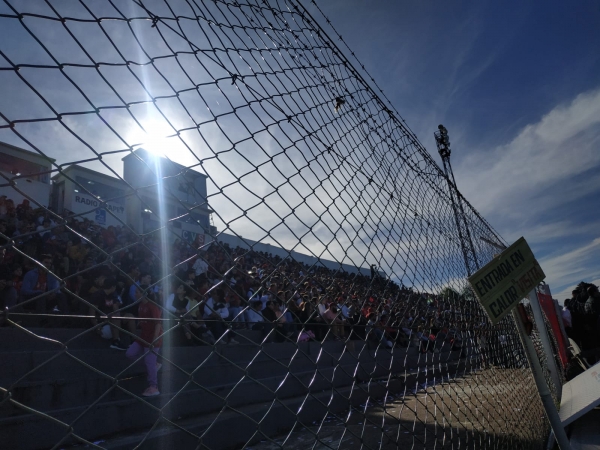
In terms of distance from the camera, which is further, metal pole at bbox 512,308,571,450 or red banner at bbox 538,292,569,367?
red banner at bbox 538,292,569,367

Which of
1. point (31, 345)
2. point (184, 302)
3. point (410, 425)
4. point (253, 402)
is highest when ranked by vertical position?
point (184, 302)

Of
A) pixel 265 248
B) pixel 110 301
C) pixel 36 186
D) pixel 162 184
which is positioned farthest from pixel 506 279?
pixel 265 248

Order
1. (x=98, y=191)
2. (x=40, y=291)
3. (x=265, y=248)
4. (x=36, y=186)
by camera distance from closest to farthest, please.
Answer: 1. (x=98, y=191)
2. (x=36, y=186)
3. (x=40, y=291)
4. (x=265, y=248)

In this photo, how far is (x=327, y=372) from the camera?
23.8 feet

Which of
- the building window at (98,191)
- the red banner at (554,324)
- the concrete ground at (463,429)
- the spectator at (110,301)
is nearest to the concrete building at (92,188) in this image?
the building window at (98,191)

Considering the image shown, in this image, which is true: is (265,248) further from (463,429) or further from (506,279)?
(506,279)

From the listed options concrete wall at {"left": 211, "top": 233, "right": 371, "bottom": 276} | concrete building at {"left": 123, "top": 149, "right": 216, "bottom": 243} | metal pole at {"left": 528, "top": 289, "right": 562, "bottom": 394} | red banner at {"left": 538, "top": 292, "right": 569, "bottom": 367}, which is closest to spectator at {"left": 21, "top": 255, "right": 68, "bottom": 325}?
concrete wall at {"left": 211, "top": 233, "right": 371, "bottom": 276}

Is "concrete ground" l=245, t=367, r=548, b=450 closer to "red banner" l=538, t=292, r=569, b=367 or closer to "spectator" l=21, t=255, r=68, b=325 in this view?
"red banner" l=538, t=292, r=569, b=367

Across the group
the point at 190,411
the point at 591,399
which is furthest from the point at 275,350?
the point at 591,399

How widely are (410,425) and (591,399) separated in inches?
75.8

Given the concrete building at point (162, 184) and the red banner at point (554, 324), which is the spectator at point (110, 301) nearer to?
the concrete building at point (162, 184)

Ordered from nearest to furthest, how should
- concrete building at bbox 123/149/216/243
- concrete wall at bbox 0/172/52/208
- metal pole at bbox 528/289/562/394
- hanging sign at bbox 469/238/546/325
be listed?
concrete wall at bbox 0/172/52/208, concrete building at bbox 123/149/216/243, hanging sign at bbox 469/238/546/325, metal pole at bbox 528/289/562/394

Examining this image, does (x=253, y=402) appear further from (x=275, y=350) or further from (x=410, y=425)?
(x=410, y=425)

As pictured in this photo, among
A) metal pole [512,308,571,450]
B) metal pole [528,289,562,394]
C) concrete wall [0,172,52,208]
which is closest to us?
concrete wall [0,172,52,208]
